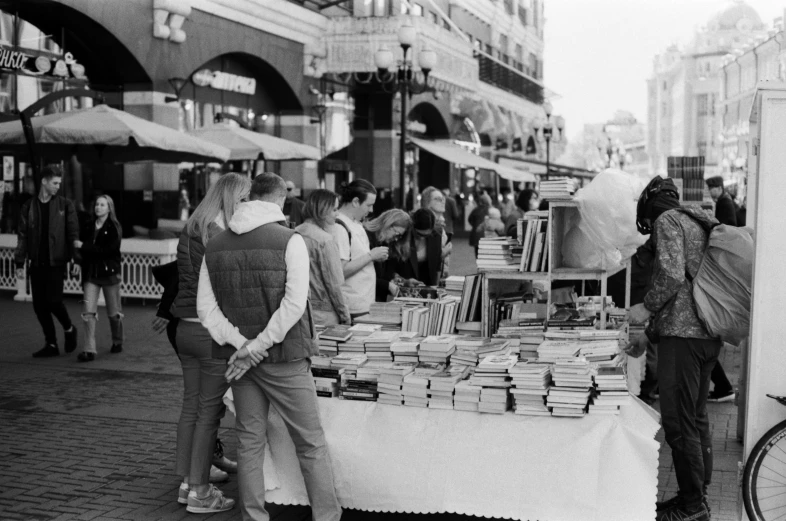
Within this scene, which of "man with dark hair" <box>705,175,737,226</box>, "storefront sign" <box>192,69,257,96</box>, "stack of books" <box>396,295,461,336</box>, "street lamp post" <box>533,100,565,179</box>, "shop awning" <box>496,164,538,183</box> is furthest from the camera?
"shop awning" <box>496,164,538,183</box>

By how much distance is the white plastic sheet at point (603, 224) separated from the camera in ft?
24.2

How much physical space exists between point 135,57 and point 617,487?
15.5m

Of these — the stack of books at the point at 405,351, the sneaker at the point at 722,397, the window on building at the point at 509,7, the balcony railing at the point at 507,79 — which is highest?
the window on building at the point at 509,7

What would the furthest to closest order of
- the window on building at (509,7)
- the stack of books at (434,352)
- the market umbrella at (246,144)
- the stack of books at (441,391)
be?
1. the window on building at (509,7)
2. the market umbrella at (246,144)
3. the stack of books at (434,352)
4. the stack of books at (441,391)

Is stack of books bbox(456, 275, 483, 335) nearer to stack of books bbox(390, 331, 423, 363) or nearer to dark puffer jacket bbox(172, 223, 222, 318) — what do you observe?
stack of books bbox(390, 331, 423, 363)

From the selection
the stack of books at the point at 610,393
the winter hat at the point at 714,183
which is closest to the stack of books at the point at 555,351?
the stack of books at the point at 610,393

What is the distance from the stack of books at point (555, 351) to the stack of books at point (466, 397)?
421 millimetres

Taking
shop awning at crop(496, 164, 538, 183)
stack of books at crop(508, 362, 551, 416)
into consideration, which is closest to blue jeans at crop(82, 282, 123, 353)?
stack of books at crop(508, 362, 551, 416)

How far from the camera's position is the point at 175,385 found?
9.79 m

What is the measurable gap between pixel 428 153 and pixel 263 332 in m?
33.1

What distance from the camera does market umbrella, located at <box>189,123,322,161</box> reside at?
1775 centimetres

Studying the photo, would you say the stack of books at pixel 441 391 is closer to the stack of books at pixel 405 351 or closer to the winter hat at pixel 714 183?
the stack of books at pixel 405 351

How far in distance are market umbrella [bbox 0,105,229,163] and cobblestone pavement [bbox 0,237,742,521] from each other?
9.72ft

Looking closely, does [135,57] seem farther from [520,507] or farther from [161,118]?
[520,507]
